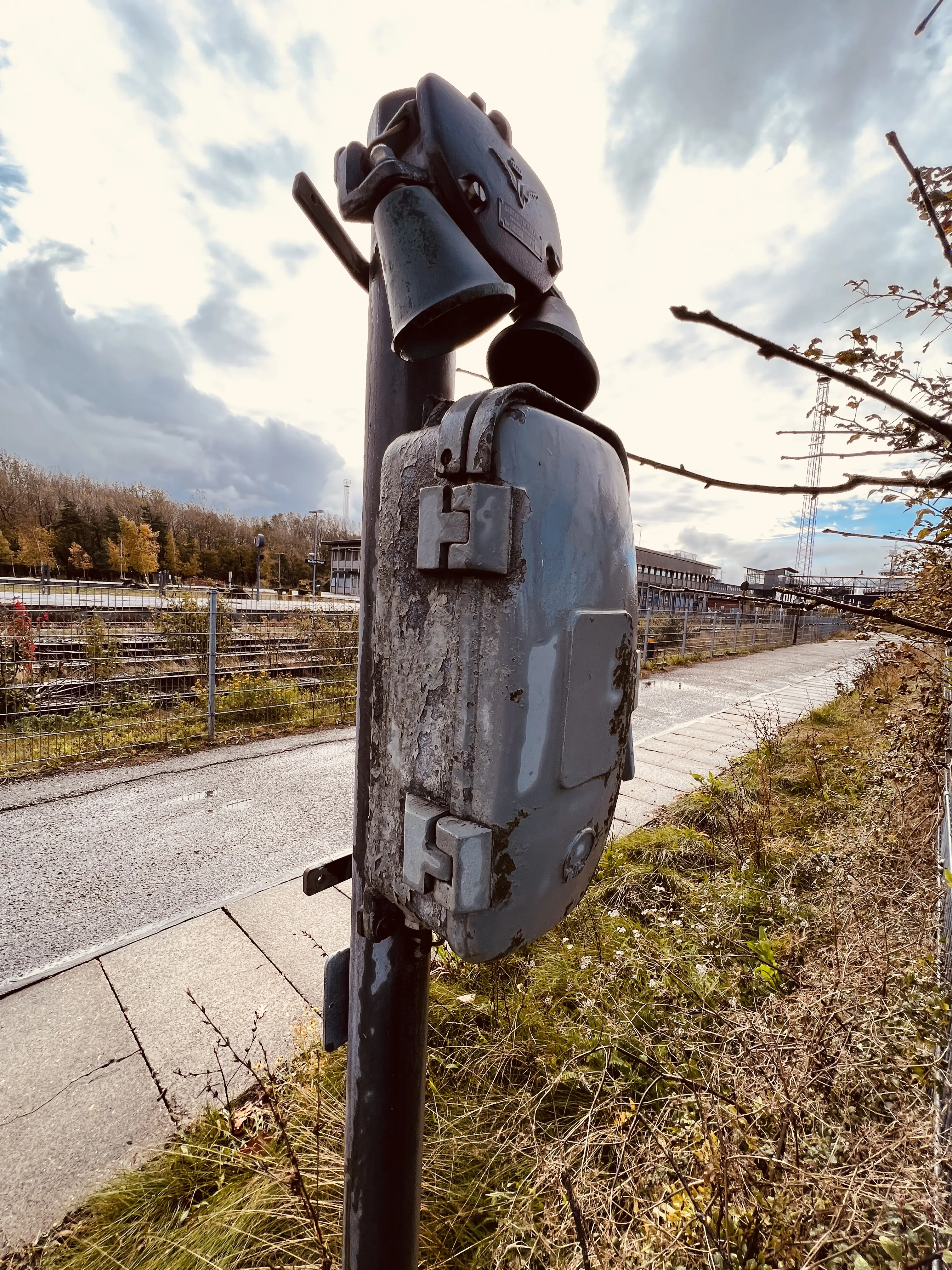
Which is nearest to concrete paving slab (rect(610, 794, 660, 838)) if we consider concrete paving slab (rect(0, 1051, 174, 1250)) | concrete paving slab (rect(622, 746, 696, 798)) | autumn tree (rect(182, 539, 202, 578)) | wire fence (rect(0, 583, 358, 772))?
concrete paving slab (rect(622, 746, 696, 798))

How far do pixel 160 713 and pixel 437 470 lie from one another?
711 cm

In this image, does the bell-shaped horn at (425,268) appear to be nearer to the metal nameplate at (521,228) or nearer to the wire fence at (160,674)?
the metal nameplate at (521,228)

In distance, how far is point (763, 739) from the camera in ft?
19.6

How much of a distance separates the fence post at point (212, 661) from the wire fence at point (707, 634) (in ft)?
22.8

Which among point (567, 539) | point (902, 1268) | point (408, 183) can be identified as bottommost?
point (902, 1268)

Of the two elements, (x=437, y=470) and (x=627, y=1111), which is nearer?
(x=437, y=470)

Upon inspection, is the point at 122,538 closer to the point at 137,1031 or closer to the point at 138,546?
the point at 138,546

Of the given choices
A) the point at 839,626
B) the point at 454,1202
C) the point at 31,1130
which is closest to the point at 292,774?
the point at 31,1130

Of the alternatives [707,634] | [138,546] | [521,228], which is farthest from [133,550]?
[521,228]

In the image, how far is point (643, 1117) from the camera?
68.5 inches

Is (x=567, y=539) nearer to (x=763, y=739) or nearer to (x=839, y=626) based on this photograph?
(x=763, y=739)

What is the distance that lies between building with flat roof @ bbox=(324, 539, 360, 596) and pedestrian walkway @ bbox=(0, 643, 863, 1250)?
163ft

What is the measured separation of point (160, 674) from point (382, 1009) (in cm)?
597

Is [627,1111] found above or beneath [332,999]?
A: beneath
